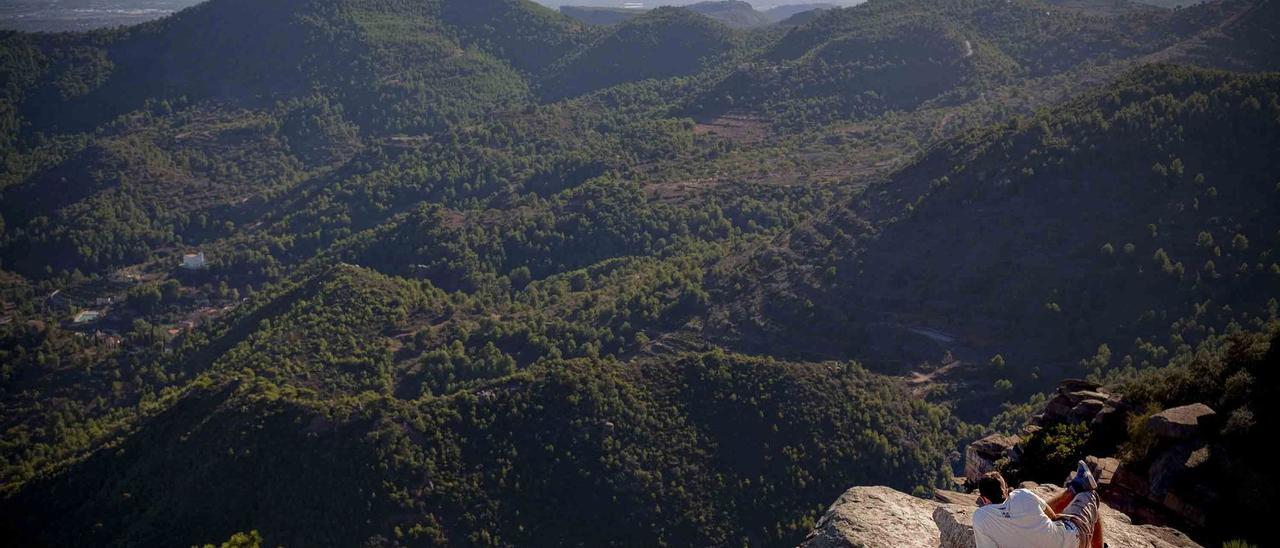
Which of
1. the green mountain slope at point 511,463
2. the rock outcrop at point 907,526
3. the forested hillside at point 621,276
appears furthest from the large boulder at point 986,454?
the green mountain slope at point 511,463

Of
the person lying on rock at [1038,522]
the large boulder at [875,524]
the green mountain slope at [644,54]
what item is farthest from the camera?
the green mountain slope at [644,54]

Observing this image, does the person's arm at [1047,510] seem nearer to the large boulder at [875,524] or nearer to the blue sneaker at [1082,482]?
the blue sneaker at [1082,482]

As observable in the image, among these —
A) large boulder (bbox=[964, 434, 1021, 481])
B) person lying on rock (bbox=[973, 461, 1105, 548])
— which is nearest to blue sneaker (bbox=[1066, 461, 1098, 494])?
person lying on rock (bbox=[973, 461, 1105, 548])

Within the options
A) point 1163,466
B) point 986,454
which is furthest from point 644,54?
point 1163,466

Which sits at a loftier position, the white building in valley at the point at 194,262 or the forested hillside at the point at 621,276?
the forested hillside at the point at 621,276

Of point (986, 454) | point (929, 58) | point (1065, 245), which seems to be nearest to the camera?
point (986, 454)

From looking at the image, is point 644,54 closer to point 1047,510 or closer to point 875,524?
point 875,524
